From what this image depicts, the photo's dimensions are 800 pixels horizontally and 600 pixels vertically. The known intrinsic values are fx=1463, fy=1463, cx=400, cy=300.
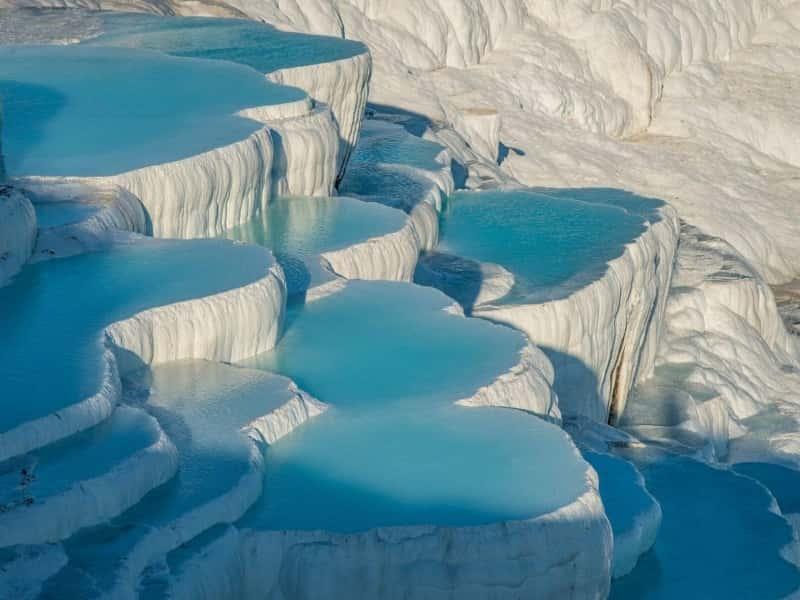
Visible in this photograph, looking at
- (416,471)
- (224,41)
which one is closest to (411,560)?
(416,471)

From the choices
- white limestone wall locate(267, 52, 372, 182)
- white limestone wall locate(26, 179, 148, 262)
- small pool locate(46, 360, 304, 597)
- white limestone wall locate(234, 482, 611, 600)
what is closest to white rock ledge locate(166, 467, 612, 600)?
white limestone wall locate(234, 482, 611, 600)

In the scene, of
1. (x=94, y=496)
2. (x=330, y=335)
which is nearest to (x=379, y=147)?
(x=330, y=335)

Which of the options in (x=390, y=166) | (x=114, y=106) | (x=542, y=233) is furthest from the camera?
(x=390, y=166)

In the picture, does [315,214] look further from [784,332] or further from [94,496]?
[784,332]

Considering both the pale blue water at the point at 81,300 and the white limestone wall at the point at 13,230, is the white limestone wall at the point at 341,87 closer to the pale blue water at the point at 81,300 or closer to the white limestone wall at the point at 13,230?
the pale blue water at the point at 81,300

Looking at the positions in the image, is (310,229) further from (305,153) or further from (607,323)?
(607,323)

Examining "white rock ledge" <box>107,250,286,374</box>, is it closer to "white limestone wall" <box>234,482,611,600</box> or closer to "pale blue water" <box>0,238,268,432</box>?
"pale blue water" <box>0,238,268,432</box>
